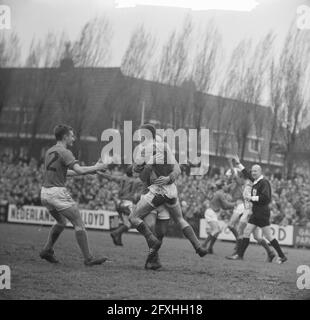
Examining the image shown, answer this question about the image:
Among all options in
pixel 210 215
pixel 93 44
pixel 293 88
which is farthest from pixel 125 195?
pixel 293 88

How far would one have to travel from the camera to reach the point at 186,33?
302 inches

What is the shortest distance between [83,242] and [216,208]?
7.25 ft

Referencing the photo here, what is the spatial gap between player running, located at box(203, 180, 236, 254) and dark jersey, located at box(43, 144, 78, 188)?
191 cm

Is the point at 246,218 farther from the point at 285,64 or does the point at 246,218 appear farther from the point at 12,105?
the point at 12,105

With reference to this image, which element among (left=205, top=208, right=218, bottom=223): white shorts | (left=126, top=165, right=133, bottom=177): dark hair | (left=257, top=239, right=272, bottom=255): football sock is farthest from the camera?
(left=257, top=239, right=272, bottom=255): football sock

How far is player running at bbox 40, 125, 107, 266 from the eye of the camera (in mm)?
7566

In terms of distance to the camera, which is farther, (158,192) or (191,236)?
(191,236)

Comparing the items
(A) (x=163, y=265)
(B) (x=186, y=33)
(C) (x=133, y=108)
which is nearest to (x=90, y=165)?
(C) (x=133, y=108)

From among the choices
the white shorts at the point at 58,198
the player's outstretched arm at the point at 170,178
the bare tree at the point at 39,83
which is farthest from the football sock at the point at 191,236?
the bare tree at the point at 39,83

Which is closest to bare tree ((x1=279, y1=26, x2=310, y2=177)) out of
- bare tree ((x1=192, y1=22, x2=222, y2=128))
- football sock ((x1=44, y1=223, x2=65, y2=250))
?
bare tree ((x1=192, y1=22, x2=222, y2=128))

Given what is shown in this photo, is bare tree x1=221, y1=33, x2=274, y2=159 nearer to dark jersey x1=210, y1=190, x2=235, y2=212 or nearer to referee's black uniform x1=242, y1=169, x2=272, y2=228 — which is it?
referee's black uniform x1=242, y1=169, x2=272, y2=228

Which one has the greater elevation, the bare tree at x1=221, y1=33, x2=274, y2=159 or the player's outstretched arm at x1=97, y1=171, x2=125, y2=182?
the bare tree at x1=221, y1=33, x2=274, y2=159

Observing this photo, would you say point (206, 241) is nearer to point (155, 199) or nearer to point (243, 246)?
point (243, 246)

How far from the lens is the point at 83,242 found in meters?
7.59
